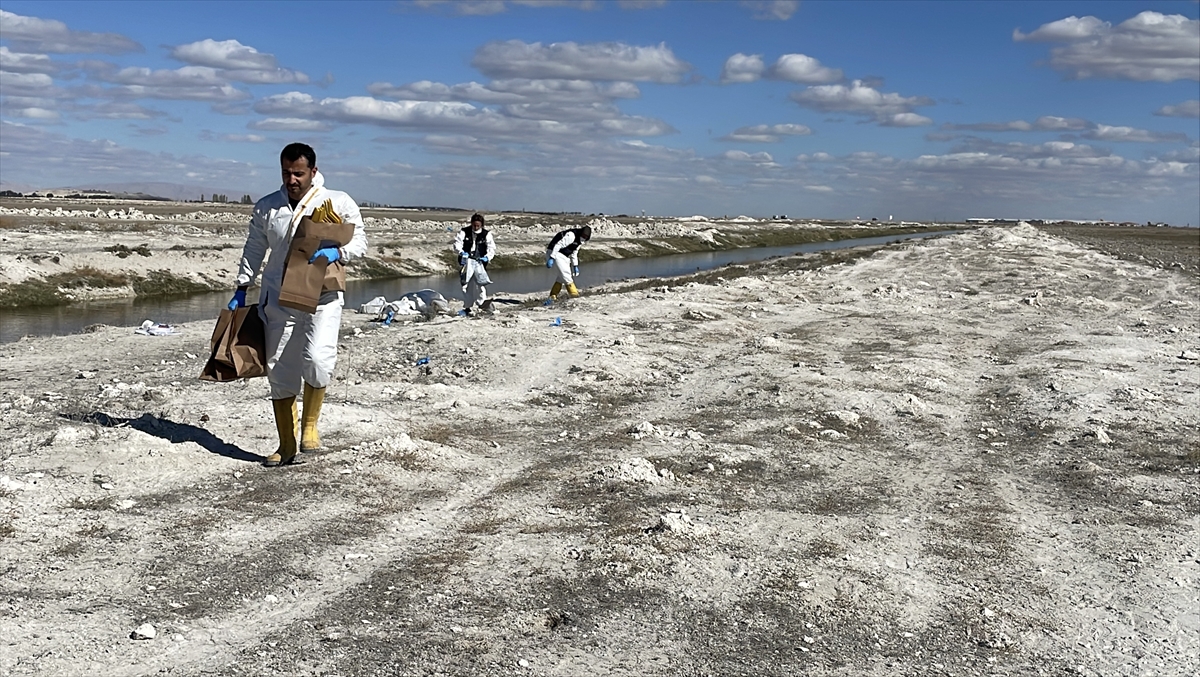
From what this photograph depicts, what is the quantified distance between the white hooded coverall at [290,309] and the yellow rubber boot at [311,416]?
0.21 metres

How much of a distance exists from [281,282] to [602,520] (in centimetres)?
304

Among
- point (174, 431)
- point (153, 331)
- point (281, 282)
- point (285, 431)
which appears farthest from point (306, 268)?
point (153, 331)

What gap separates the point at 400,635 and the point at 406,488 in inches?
110

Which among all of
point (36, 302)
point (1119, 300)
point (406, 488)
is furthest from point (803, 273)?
point (406, 488)

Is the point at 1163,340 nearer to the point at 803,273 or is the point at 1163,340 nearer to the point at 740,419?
the point at 740,419

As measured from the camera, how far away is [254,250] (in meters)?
8.11

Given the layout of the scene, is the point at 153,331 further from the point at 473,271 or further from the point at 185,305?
the point at 185,305

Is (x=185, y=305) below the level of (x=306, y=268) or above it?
below

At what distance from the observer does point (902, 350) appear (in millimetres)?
16734

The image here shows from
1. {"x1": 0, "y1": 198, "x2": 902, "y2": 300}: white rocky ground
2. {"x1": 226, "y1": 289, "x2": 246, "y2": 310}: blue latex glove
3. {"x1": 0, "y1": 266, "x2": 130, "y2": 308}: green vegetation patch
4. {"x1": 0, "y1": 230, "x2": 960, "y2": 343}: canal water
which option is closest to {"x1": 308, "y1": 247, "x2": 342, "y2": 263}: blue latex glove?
{"x1": 226, "y1": 289, "x2": 246, "y2": 310}: blue latex glove

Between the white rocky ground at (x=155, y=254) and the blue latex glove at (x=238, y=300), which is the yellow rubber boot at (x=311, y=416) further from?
the white rocky ground at (x=155, y=254)

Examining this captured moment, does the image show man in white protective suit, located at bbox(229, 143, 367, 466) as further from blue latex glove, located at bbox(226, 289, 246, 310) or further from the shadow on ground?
the shadow on ground

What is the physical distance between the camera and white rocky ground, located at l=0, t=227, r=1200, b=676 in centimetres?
529

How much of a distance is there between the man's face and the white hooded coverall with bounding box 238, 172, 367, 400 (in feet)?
0.22
